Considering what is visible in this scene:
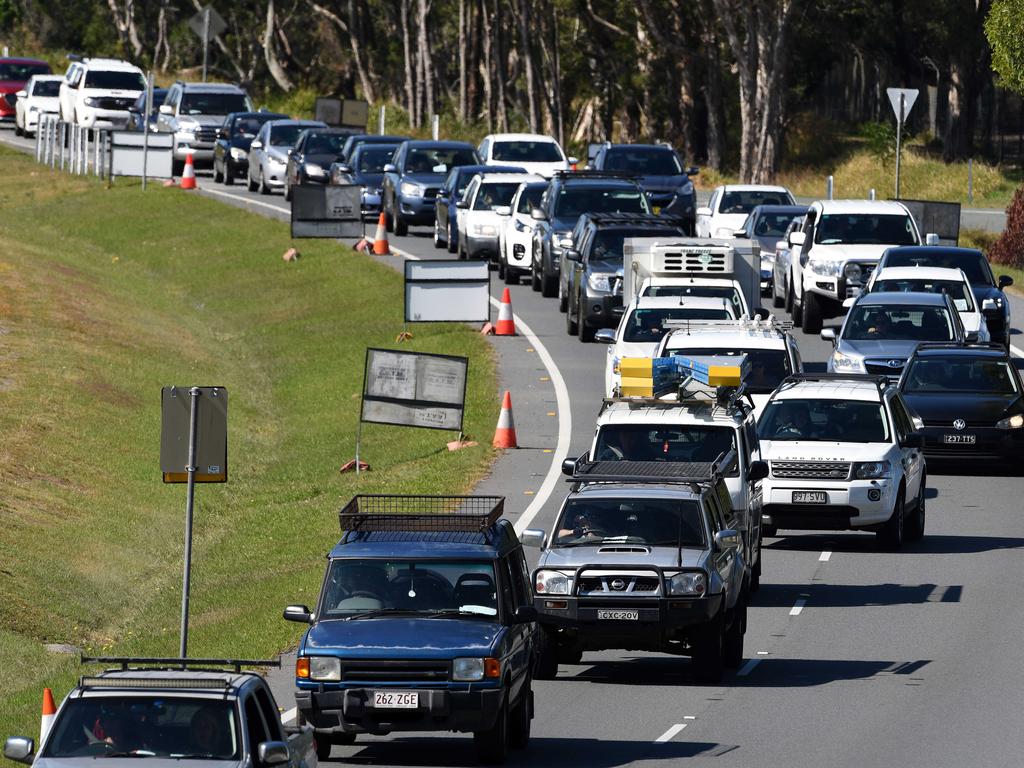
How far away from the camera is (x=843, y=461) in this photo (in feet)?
78.5

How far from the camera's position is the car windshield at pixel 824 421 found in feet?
80.4

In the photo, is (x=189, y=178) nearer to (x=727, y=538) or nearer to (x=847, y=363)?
(x=847, y=363)

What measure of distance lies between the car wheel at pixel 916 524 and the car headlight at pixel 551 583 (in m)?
8.43

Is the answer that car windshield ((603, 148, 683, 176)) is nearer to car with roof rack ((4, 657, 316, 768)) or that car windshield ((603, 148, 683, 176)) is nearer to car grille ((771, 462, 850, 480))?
car grille ((771, 462, 850, 480))

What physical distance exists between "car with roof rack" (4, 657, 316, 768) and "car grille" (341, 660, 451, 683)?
97.2 inches

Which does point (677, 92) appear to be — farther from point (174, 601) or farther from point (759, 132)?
point (174, 601)

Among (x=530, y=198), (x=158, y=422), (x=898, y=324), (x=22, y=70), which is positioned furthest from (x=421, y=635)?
(x=22, y=70)

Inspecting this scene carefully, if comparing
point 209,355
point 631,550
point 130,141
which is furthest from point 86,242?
point 631,550

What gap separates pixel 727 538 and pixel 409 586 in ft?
13.0

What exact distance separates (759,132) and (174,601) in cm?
4368

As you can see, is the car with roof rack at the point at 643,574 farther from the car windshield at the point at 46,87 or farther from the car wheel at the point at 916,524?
the car windshield at the point at 46,87

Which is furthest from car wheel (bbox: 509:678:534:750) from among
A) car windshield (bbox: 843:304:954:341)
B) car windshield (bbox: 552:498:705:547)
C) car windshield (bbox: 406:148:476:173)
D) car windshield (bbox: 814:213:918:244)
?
car windshield (bbox: 406:148:476:173)

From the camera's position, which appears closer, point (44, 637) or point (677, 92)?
point (44, 637)

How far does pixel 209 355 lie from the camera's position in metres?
44.1
